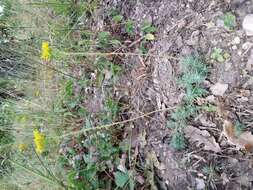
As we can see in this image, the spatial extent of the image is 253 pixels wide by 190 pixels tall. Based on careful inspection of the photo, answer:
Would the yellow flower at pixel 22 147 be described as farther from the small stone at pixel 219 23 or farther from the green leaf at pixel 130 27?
the small stone at pixel 219 23

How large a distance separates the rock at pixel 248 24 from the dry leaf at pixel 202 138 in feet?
1.38

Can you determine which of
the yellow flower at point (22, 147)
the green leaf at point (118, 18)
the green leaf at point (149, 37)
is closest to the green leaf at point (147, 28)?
the green leaf at point (149, 37)

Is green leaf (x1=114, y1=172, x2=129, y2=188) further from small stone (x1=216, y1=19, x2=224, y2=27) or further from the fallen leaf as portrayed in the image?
small stone (x1=216, y1=19, x2=224, y2=27)

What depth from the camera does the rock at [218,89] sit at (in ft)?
4.93

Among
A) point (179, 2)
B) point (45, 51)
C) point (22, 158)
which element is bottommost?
point (22, 158)

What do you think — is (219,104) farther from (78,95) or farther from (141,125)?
(78,95)

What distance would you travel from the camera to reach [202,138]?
1.53m

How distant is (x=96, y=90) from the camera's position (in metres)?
1.99

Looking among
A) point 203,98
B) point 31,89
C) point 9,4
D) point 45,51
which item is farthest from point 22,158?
point 203,98

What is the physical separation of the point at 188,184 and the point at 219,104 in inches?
13.5

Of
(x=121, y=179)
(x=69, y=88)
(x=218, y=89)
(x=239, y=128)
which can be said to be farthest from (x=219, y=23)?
(x=69, y=88)

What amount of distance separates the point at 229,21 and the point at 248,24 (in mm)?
83

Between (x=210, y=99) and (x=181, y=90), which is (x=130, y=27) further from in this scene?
(x=210, y=99)

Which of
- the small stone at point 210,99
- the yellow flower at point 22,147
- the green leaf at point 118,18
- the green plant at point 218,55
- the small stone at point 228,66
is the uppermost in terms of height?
the green leaf at point 118,18
